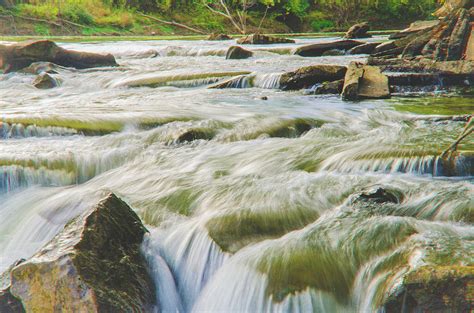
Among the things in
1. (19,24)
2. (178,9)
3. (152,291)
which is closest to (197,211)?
(152,291)

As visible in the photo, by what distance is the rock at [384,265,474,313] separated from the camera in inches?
82.7

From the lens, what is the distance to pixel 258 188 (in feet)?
13.6

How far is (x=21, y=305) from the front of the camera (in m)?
2.54

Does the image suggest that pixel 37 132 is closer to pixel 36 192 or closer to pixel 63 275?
pixel 36 192

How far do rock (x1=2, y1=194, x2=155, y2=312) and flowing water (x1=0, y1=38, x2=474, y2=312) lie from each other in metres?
0.27

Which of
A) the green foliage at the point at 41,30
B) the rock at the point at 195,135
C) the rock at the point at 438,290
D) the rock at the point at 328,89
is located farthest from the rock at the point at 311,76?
the green foliage at the point at 41,30

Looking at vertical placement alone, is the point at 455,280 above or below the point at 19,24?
above

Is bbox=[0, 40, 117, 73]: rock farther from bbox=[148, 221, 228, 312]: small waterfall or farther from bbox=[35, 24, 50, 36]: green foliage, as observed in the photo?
bbox=[35, 24, 50, 36]: green foliage

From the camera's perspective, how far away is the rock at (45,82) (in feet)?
34.6

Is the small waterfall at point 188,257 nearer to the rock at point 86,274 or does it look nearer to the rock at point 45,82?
the rock at point 86,274

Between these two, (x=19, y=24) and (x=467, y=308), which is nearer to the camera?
(x=467, y=308)

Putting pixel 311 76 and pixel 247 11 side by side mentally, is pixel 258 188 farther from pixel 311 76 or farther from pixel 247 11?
pixel 247 11

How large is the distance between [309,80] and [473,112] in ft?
11.4

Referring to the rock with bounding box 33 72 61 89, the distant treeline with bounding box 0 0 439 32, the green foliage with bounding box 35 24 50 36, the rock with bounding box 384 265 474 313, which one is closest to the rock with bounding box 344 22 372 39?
the distant treeline with bounding box 0 0 439 32
